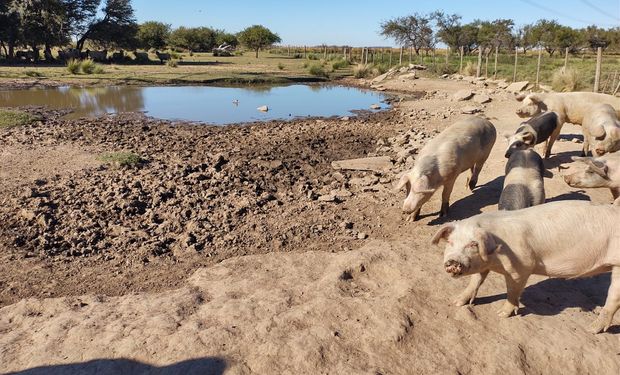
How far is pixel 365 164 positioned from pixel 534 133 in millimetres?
3317

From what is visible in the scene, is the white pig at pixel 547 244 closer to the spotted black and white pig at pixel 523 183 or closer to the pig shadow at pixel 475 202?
the spotted black and white pig at pixel 523 183

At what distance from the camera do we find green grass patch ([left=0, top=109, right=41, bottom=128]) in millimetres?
12988

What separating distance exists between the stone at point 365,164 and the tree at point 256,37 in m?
59.4

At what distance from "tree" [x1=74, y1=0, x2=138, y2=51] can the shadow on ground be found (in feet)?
146

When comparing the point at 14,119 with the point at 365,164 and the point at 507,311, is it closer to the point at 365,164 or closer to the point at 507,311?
the point at 365,164

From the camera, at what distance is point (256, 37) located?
219 feet

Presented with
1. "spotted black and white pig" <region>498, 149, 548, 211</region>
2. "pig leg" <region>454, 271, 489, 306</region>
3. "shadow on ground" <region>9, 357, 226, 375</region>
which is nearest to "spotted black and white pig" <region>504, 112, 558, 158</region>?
"spotted black and white pig" <region>498, 149, 548, 211</region>

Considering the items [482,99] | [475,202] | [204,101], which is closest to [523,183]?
[475,202]

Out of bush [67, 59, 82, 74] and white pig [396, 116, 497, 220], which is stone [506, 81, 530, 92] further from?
bush [67, 59, 82, 74]

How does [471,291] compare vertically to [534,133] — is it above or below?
below

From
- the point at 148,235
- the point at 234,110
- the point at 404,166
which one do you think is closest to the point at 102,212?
the point at 148,235

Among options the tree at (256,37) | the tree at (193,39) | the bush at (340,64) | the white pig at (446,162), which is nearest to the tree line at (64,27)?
the tree at (193,39)

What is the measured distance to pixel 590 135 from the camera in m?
8.43

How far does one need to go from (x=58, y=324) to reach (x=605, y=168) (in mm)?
5819
